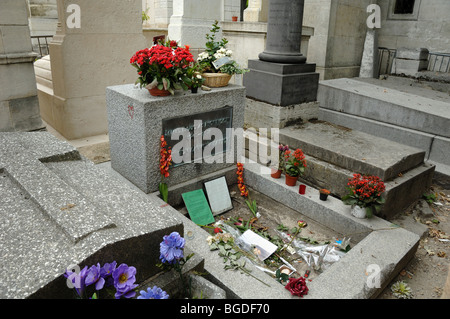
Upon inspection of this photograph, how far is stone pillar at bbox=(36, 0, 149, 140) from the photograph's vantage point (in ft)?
18.1

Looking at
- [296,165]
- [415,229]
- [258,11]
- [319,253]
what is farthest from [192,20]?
[415,229]

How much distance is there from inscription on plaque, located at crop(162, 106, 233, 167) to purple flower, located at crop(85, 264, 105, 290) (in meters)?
2.46

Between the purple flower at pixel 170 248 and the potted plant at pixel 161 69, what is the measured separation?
2.16 metres

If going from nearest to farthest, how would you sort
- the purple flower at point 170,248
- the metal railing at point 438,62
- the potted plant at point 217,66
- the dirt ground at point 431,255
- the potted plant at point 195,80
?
1. the purple flower at point 170,248
2. the dirt ground at point 431,255
3. the potted plant at point 195,80
4. the potted plant at point 217,66
5. the metal railing at point 438,62

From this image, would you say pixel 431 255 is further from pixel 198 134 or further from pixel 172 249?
pixel 172 249

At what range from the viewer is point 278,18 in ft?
18.7

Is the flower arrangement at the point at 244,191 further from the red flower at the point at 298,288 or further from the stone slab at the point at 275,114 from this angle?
the red flower at the point at 298,288

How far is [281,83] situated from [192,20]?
3.08 meters

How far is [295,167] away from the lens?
14.7 ft

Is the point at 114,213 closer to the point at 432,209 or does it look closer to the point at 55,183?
the point at 55,183

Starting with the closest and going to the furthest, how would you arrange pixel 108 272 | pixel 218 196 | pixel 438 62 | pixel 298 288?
pixel 108 272 < pixel 298 288 < pixel 218 196 < pixel 438 62

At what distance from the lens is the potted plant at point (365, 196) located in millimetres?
3811

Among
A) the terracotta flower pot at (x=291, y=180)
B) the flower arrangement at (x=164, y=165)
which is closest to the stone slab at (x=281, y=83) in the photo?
the terracotta flower pot at (x=291, y=180)
